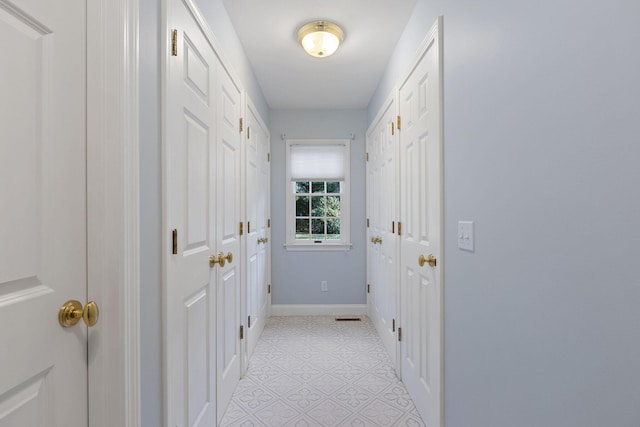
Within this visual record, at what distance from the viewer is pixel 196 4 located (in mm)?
1603

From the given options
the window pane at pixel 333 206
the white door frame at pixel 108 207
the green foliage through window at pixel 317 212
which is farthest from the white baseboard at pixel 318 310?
the white door frame at pixel 108 207

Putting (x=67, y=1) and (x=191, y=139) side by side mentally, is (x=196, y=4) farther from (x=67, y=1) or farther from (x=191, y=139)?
(x=67, y=1)

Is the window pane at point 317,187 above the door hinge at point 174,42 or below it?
below

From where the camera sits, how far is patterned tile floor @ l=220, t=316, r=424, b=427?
2.03 metres

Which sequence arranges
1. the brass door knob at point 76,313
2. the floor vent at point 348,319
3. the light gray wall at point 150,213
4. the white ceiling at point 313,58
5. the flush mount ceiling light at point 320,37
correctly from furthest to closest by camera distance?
the floor vent at point 348,319 < the flush mount ceiling light at point 320,37 < the white ceiling at point 313,58 < the light gray wall at point 150,213 < the brass door knob at point 76,313

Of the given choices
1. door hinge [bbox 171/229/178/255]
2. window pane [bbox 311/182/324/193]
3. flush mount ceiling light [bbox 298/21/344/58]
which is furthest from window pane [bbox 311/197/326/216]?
door hinge [bbox 171/229/178/255]

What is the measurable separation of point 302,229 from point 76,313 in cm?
338

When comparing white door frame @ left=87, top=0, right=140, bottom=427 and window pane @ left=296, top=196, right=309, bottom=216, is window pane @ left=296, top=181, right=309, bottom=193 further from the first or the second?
white door frame @ left=87, top=0, right=140, bottom=427

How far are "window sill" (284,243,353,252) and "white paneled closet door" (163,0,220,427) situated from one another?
2281 millimetres

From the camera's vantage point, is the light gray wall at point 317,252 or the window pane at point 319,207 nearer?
the light gray wall at point 317,252

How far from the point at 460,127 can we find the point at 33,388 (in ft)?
5.46

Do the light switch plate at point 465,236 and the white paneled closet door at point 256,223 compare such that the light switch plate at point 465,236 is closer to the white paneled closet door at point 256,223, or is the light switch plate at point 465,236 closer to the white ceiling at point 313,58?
the white ceiling at point 313,58

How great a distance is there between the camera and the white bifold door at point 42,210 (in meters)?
0.74

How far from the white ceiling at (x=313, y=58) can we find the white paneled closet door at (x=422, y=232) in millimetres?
509
